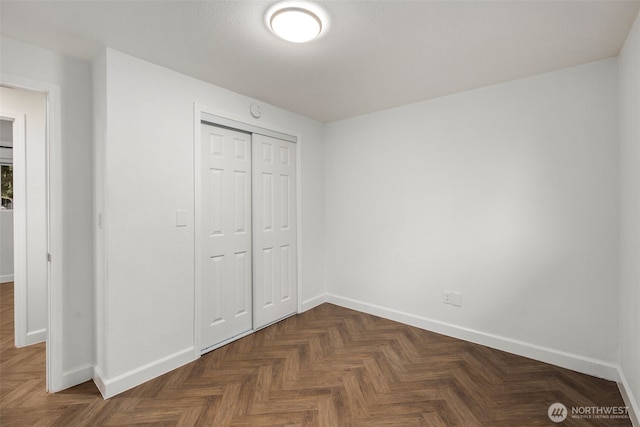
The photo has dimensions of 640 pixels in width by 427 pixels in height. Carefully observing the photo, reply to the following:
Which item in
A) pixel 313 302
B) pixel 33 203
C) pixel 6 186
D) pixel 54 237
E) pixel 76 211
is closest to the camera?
pixel 54 237

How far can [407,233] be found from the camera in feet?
10.6

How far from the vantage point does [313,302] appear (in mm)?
3764

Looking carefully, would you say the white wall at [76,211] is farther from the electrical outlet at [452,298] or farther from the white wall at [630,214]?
the white wall at [630,214]

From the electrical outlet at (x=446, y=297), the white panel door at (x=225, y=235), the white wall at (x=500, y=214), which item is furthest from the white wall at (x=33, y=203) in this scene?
the electrical outlet at (x=446, y=297)

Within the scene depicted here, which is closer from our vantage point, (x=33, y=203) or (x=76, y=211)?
(x=76, y=211)

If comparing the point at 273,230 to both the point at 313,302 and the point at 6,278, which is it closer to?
the point at 313,302

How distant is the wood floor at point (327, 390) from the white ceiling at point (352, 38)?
2.36 metres

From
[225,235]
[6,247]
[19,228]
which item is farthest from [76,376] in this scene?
[6,247]

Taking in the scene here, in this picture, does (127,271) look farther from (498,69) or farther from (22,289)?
(498,69)

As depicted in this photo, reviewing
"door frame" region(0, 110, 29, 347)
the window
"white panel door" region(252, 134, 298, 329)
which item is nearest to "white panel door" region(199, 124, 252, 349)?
"white panel door" region(252, 134, 298, 329)

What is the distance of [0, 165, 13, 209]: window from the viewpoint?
5.00 m

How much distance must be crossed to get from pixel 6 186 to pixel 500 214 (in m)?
7.37

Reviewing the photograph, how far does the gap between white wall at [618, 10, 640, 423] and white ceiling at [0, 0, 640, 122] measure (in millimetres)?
233

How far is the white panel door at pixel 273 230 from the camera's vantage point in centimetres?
311
